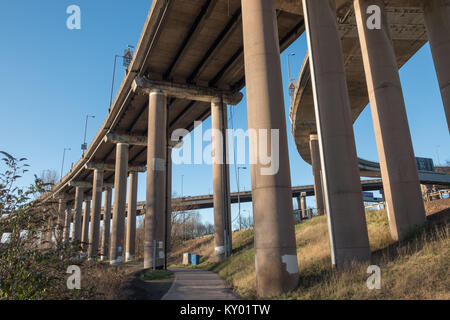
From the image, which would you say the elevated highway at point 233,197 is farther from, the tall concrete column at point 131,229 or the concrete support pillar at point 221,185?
the concrete support pillar at point 221,185

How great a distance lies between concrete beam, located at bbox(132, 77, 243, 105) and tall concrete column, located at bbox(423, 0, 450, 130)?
20.3m

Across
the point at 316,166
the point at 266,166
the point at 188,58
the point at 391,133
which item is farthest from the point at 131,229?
the point at 391,133

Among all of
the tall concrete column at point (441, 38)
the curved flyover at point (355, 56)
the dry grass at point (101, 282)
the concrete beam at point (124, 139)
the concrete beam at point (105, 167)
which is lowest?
the dry grass at point (101, 282)

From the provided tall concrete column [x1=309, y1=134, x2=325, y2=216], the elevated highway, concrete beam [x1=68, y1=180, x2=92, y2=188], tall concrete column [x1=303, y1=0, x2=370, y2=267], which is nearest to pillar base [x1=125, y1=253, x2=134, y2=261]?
tall concrete column [x1=309, y1=134, x2=325, y2=216]

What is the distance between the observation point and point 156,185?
30.8 metres

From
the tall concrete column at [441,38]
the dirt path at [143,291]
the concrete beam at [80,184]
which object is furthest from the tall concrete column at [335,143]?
the concrete beam at [80,184]

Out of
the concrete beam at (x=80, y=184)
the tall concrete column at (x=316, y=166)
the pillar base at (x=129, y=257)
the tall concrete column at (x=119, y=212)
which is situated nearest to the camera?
the tall concrete column at (x=119, y=212)

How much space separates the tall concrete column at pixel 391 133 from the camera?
48.5 ft

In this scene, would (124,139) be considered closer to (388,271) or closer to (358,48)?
(358,48)

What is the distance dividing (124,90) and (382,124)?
90.9ft

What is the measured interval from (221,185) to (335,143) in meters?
19.2

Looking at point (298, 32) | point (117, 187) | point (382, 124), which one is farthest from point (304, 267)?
point (117, 187)

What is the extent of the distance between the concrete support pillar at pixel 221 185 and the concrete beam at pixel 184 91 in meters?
0.80

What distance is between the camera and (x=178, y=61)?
103 feet
